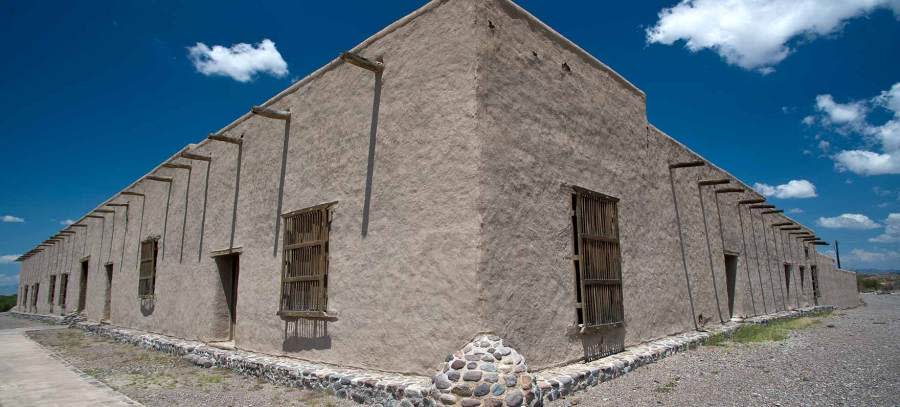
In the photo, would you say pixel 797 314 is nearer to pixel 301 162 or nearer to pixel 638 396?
pixel 638 396

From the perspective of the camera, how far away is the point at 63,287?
66.6ft

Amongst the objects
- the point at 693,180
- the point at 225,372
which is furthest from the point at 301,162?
the point at 693,180

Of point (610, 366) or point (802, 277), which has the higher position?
point (802, 277)

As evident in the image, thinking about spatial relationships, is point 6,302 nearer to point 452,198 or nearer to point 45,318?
point 45,318

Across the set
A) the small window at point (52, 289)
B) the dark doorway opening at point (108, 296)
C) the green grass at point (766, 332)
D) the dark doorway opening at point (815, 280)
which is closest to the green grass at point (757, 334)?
the green grass at point (766, 332)

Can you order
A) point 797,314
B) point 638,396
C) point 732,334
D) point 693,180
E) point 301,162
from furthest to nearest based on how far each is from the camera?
point 797,314, point 693,180, point 732,334, point 301,162, point 638,396

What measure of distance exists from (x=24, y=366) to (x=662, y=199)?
1139cm

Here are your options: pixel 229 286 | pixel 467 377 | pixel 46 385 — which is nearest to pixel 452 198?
pixel 467 377

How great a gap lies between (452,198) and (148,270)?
33.2ft

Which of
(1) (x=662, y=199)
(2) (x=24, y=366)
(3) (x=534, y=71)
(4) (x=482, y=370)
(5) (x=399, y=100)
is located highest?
(3) (x=534, y=71)

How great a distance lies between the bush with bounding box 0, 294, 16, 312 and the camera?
3597 cm

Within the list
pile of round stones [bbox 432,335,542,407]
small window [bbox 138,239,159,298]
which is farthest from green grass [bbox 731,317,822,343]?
small window [bbox 138,239,159,298]

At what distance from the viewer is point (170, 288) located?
11.2m

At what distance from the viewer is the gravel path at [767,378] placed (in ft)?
17.6
